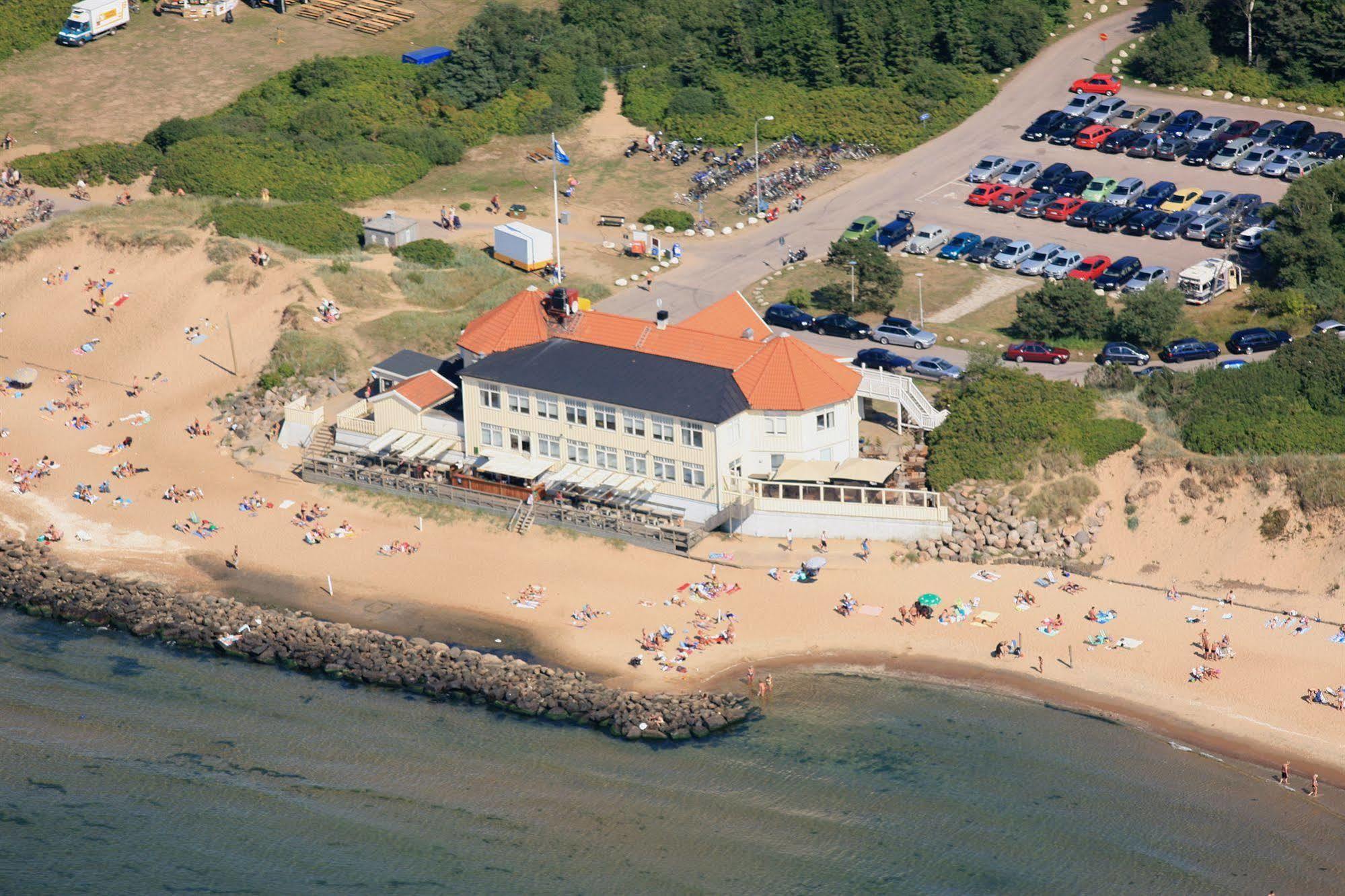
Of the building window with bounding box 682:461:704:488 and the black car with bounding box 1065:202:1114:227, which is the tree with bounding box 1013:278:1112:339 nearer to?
the black car with bounding box 1065:202:1114:227

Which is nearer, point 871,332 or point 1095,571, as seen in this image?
point 1095,571

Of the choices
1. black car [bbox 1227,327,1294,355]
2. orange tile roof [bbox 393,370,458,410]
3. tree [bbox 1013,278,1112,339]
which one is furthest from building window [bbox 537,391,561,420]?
black car [bbox 1227,327,1294,355]

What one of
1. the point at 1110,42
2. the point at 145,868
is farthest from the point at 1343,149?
the point at 145,868

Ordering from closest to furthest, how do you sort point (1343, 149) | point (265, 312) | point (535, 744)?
1. point (535, 744)
2. point (265, 312)
3. point (1343, 149)

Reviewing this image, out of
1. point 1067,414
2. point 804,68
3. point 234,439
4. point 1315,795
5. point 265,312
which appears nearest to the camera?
point 1315,795

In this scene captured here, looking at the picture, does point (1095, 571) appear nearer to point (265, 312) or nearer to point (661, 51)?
point (265, 312)

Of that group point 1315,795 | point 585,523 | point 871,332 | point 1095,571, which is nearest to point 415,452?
point 585,523
